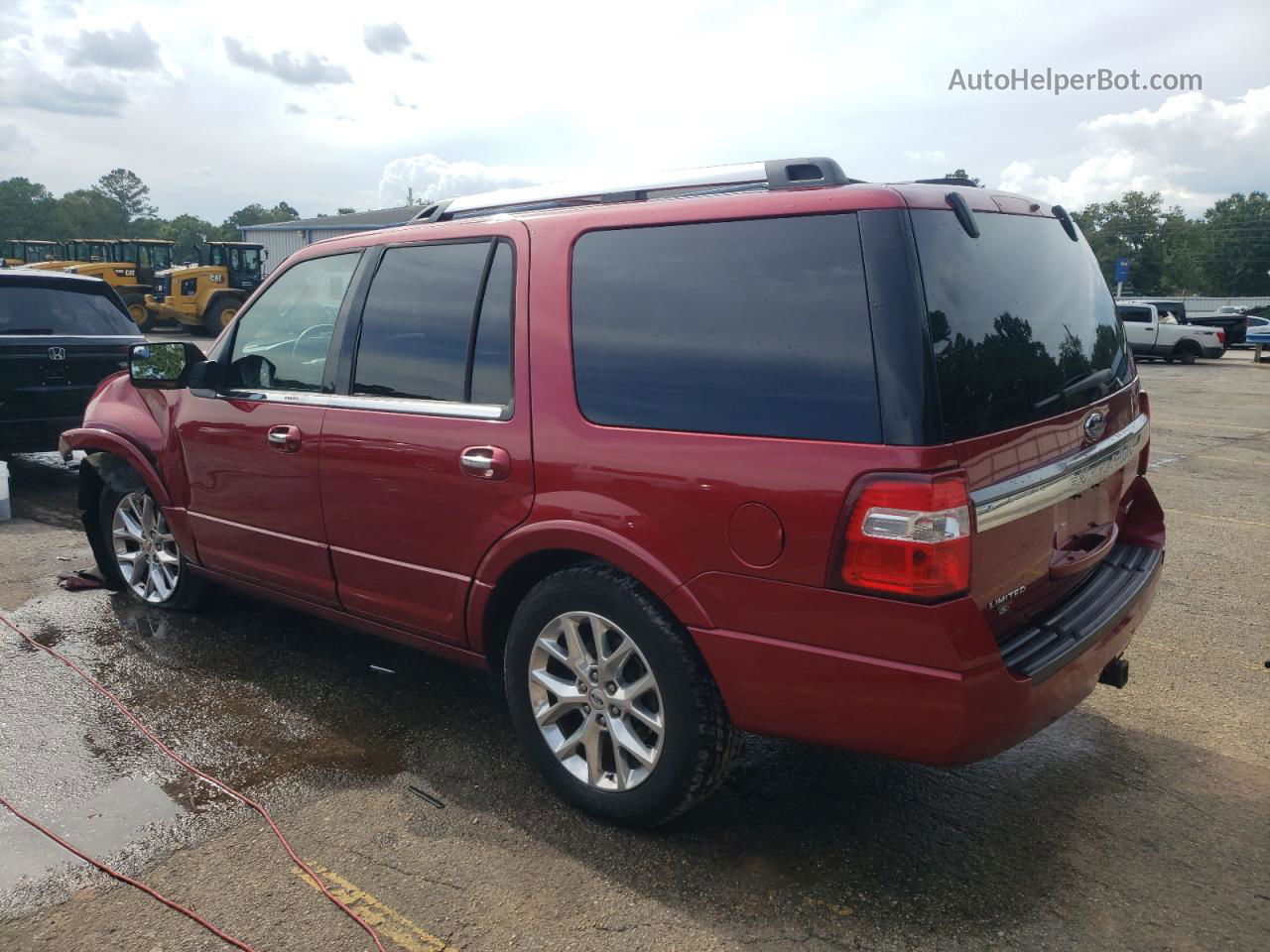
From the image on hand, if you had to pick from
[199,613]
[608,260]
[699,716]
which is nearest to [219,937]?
[699,716]

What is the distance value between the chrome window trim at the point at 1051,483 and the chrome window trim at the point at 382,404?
1473mm

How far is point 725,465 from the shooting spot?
2.62 metres

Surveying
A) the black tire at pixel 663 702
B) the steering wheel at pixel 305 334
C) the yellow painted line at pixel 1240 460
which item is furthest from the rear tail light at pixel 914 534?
the yellow painted line at pixel 1240 460

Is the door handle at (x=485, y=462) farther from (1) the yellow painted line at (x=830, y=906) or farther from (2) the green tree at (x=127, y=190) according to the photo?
(2) the green tree at (x=127, y=190)

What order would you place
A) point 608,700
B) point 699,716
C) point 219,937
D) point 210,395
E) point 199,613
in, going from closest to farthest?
point 219,937, point 699,716, point 608,700, point 210,395, point 199,613

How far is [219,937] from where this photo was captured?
2576 millimetres

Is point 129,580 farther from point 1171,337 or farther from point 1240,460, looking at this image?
point 1171,337

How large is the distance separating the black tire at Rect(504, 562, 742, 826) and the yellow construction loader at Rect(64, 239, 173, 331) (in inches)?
1086

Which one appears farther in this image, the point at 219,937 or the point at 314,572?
the point at 314,572

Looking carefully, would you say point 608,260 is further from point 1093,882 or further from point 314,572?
point 1093,882

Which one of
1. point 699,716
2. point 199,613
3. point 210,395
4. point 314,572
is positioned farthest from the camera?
point 199,613

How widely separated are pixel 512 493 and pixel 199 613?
2.75 metres

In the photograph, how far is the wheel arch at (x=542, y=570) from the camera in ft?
8.98

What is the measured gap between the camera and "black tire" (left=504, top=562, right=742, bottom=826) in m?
2.77
